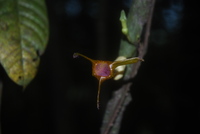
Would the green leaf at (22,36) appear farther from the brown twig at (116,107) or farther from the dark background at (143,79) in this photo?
the dark background at (143,79)

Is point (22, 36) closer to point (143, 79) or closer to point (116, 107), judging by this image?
point (116, 107)

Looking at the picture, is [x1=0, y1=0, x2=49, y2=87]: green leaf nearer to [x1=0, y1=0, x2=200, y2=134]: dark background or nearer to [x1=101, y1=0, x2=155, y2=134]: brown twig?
[x1=101, y1=0, x2=155, y2=134]: brown twig

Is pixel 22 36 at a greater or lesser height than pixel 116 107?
greater

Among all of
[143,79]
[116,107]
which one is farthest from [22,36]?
[143,79]

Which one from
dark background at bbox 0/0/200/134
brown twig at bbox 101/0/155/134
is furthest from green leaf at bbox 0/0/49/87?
dark background at bbox 0/0/200/134

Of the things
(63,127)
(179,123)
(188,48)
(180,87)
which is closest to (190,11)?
(188,48)

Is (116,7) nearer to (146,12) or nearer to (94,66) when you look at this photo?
(146,12)

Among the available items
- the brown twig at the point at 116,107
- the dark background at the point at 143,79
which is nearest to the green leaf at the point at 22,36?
the brown twig at the point at 116,107
